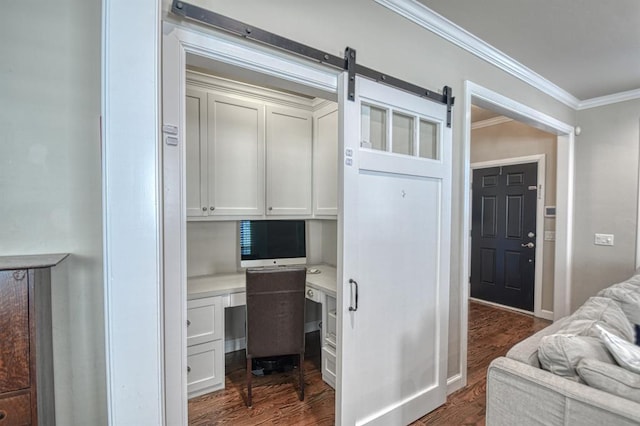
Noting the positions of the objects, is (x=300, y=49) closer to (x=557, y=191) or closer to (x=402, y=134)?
(x=402, y=134)

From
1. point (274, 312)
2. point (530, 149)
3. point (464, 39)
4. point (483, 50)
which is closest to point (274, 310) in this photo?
point (274, 312)

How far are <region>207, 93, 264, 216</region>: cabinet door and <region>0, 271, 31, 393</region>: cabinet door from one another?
5.77ft

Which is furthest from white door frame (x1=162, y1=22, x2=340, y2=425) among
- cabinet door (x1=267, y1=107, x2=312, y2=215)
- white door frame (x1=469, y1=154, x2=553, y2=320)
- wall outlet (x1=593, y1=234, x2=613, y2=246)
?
wall outlet (x1=593, y1=234, x2=613, y2=246)

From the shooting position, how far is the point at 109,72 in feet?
3.24

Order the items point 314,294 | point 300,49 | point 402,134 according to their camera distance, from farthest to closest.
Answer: point 314,294
point 402,134
point 300,49

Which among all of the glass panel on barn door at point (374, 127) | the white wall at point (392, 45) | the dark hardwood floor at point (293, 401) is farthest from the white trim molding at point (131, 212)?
the dark hardwood floor at point (293, 401)

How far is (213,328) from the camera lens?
7.77ft

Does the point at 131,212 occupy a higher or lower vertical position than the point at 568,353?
higher

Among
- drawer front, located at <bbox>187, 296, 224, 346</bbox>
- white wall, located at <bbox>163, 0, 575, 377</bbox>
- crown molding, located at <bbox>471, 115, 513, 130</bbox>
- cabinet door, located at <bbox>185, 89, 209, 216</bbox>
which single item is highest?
crown molding, located at <bbox>471, 115, 513, 130</bbox>

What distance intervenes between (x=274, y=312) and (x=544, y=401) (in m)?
1.62

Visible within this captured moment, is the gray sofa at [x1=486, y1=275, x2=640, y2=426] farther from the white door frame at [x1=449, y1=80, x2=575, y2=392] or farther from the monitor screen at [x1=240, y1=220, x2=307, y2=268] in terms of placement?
the monitor screen at [x1=240, y1=220, x2=307, y2=268]

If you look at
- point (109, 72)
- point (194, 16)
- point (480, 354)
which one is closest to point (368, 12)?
point (194, 16)

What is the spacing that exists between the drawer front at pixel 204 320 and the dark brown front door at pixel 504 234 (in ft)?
13.2

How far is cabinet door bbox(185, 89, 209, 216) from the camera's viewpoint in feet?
8.30
